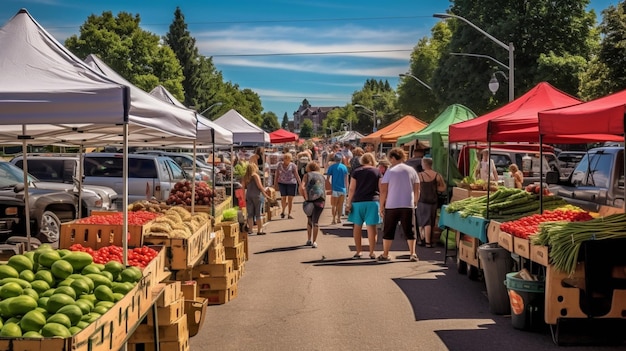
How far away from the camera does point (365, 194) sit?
529 inches

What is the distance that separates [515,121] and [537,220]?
6.00ft

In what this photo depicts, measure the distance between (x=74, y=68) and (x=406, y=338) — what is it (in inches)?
165

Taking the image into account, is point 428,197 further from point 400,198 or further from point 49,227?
point 49,227

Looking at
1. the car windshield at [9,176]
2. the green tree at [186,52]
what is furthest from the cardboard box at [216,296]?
the green tree at [186,52]

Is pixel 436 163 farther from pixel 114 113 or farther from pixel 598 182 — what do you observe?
pixel 114 113

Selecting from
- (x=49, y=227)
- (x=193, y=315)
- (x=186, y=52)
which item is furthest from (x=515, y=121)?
(x=186, y=52)

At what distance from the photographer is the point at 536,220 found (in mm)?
9328

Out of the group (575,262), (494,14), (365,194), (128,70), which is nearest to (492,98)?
(494,14)

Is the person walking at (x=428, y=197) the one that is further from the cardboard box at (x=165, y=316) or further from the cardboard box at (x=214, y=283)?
the cardboard box at (x=165, y=316)

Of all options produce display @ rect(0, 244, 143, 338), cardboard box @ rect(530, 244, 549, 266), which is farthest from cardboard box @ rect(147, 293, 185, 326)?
cardboard box @ rect(530, 244, 549, 266)

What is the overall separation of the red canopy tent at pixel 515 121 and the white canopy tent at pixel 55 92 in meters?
4.85

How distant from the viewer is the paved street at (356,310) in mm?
7766

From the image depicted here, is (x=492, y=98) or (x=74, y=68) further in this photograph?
(x=492, y=98)

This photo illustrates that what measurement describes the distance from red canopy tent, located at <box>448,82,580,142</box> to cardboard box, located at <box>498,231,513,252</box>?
1747 mm
